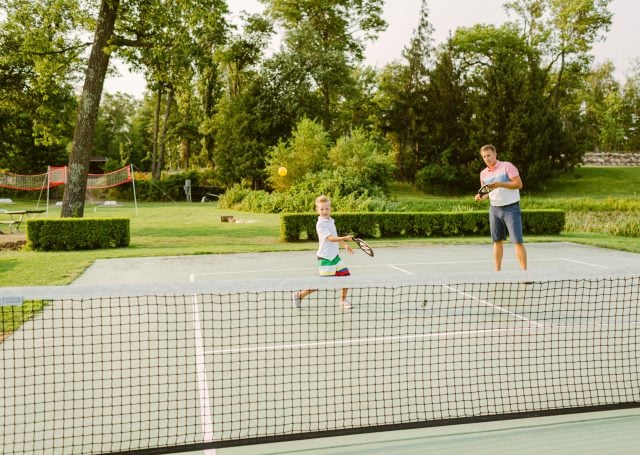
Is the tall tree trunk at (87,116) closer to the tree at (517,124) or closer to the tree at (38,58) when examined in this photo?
the tree at (38,58)

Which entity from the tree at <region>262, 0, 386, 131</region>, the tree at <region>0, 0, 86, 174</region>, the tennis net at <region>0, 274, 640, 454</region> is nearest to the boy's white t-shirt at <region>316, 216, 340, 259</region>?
the tennis net at <region>0, 274, 640, 454</region>

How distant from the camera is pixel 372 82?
191 ft

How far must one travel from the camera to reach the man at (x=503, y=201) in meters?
8.93

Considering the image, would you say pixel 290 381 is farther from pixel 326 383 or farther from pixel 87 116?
pixel 87 116

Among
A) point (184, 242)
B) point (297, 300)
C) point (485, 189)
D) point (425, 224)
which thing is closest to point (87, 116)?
point (184, 242)

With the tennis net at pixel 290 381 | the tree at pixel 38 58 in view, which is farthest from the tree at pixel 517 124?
the tennis net at pixel 290 381

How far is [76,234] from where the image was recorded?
16.2 meters

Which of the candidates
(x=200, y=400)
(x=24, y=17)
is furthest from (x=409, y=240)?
(x=24, y=17)

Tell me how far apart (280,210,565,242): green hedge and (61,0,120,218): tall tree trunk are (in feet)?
28.3

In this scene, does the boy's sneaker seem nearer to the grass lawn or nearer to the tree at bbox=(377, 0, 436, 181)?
the grass lawn

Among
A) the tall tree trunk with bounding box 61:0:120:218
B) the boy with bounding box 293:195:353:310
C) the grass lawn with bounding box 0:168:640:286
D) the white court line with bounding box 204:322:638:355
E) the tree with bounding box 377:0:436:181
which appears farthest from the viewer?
the tree with bounding box 377:0:436:181

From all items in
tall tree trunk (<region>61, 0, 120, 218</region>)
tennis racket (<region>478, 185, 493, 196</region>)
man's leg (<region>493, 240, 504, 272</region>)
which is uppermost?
tall tree trunk (<region>61, 0, 120, 218</region>)

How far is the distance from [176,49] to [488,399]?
2075 cm

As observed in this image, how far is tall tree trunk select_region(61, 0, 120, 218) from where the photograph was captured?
20.7m
